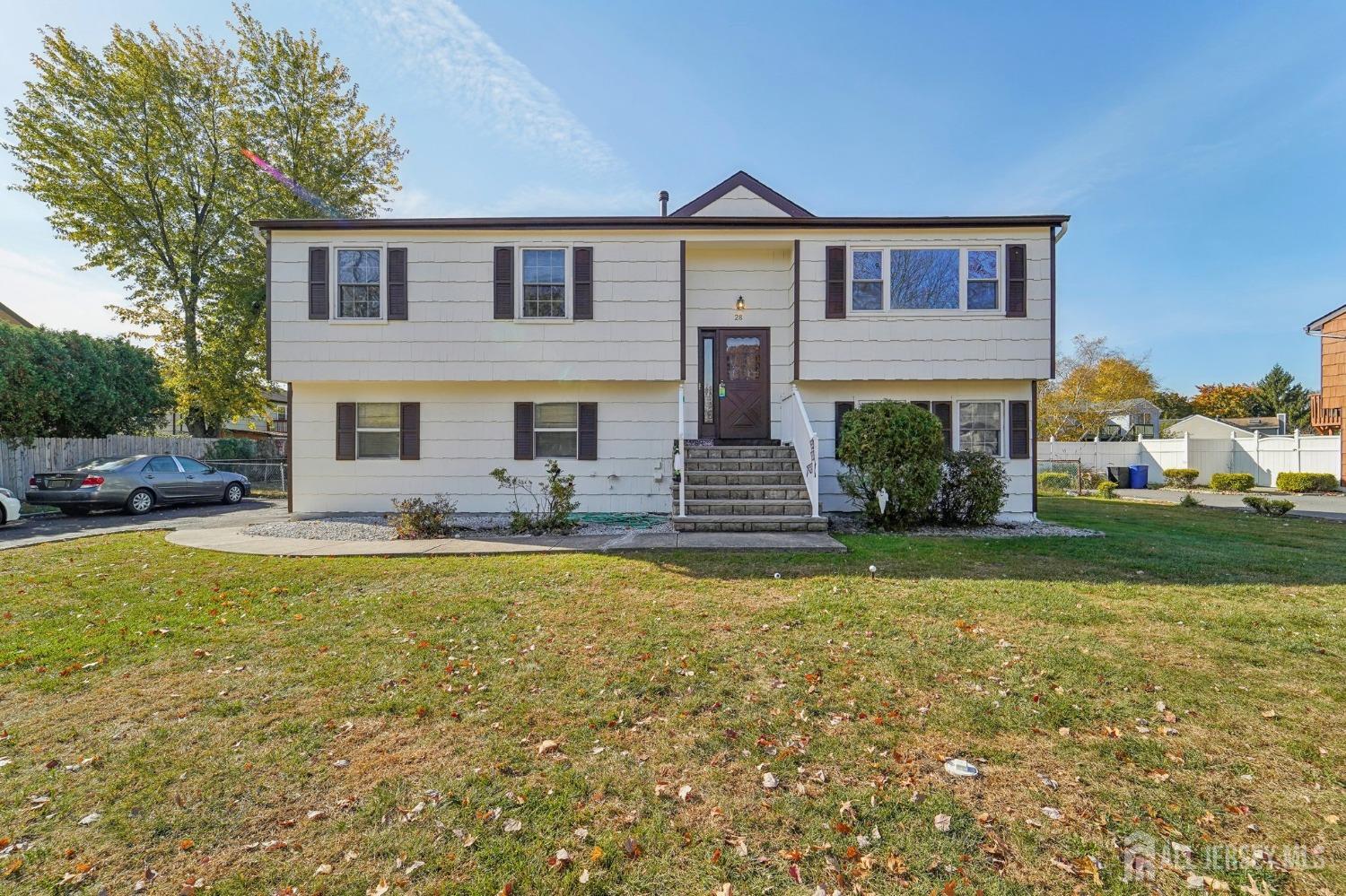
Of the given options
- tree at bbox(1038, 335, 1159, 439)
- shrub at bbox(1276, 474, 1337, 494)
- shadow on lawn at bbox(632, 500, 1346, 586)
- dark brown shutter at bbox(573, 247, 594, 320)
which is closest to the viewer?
shadow on lawn at bbox(632, 500, 1346, 586)

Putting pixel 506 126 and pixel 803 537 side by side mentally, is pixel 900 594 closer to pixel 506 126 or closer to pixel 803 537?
pixel 803 537

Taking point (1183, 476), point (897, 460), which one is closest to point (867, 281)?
point (897, 460)

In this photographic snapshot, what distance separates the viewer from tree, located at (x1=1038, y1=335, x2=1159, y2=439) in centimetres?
2644

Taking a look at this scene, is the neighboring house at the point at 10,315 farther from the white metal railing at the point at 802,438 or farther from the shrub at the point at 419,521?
the white metal railing at the point at 802,438

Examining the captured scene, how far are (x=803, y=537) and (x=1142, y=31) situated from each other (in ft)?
42.7

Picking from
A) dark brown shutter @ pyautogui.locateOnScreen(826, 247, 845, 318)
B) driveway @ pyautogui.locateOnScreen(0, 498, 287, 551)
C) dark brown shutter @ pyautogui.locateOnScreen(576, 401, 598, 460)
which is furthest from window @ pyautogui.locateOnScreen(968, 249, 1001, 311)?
driveway @ pyautogui.locateOnScreen(0, 498, 287, 551)

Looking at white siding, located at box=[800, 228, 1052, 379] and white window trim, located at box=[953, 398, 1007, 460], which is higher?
white siding, located at box=[800, 228, 1052, 379]

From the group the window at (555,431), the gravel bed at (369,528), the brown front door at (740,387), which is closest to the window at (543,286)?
the window at (555,431)

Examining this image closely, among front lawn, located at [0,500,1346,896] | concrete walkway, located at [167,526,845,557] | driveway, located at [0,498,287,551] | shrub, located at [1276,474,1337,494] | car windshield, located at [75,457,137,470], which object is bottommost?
front lawn, located at [0,500,1346,896]

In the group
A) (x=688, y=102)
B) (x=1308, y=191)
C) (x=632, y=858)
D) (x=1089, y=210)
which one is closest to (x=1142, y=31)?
(x=1089, y=210)

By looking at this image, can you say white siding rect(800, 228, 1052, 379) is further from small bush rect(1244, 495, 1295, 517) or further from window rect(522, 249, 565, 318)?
small bush rect(1244, 495, 1295, 517)

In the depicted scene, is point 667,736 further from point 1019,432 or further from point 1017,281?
point 1017,281

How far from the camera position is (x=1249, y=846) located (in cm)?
204

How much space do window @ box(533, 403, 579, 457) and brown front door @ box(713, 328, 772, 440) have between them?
9.89 feet
